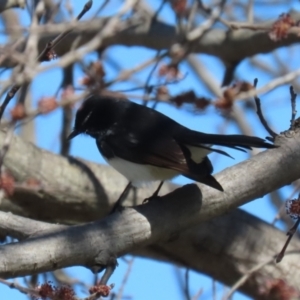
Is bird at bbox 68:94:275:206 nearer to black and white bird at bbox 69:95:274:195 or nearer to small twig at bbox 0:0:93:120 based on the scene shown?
black and white bird at bbox 69:95:274:195

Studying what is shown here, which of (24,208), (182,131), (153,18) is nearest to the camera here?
(182,131)

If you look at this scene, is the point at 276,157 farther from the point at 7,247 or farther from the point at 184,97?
the point at 7,247

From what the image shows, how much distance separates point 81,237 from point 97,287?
24 centimetres

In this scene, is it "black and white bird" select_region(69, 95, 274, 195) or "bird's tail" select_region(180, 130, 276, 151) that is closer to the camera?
"bird's tail" select_region(180, 130, 276, 151)

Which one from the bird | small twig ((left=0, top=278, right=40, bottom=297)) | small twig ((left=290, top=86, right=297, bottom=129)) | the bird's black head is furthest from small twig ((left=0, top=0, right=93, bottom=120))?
the bird's black head

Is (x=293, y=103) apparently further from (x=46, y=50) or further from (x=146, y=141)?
(x=46, y=50)

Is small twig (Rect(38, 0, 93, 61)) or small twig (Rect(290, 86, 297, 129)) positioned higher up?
small twig (Rect(38, 0, 93, 61))

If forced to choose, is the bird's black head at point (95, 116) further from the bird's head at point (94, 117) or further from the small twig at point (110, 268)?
the small twig at point (110, 268)

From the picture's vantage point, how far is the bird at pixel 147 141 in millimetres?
2939

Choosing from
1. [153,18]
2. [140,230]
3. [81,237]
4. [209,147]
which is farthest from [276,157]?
[153,18]

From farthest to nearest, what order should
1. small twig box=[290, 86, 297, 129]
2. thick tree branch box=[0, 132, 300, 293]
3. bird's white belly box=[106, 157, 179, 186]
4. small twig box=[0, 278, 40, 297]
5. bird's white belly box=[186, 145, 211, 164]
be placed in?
1. thick tree branch box=[0, 132, 300, 293]
2. bird's white belly box=[106, 157, 179, 186]
3. bird's white belly box=[186, 145, 211, 164]
4. small twig box=[290, 86, 297, 129]
5. small twig box=[0, 278, 40, 297]

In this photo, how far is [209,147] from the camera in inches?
123

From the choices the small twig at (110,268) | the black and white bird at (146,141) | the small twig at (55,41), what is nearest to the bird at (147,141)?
the black and white bird at (146,141)

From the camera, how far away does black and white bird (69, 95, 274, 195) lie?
2947mm
